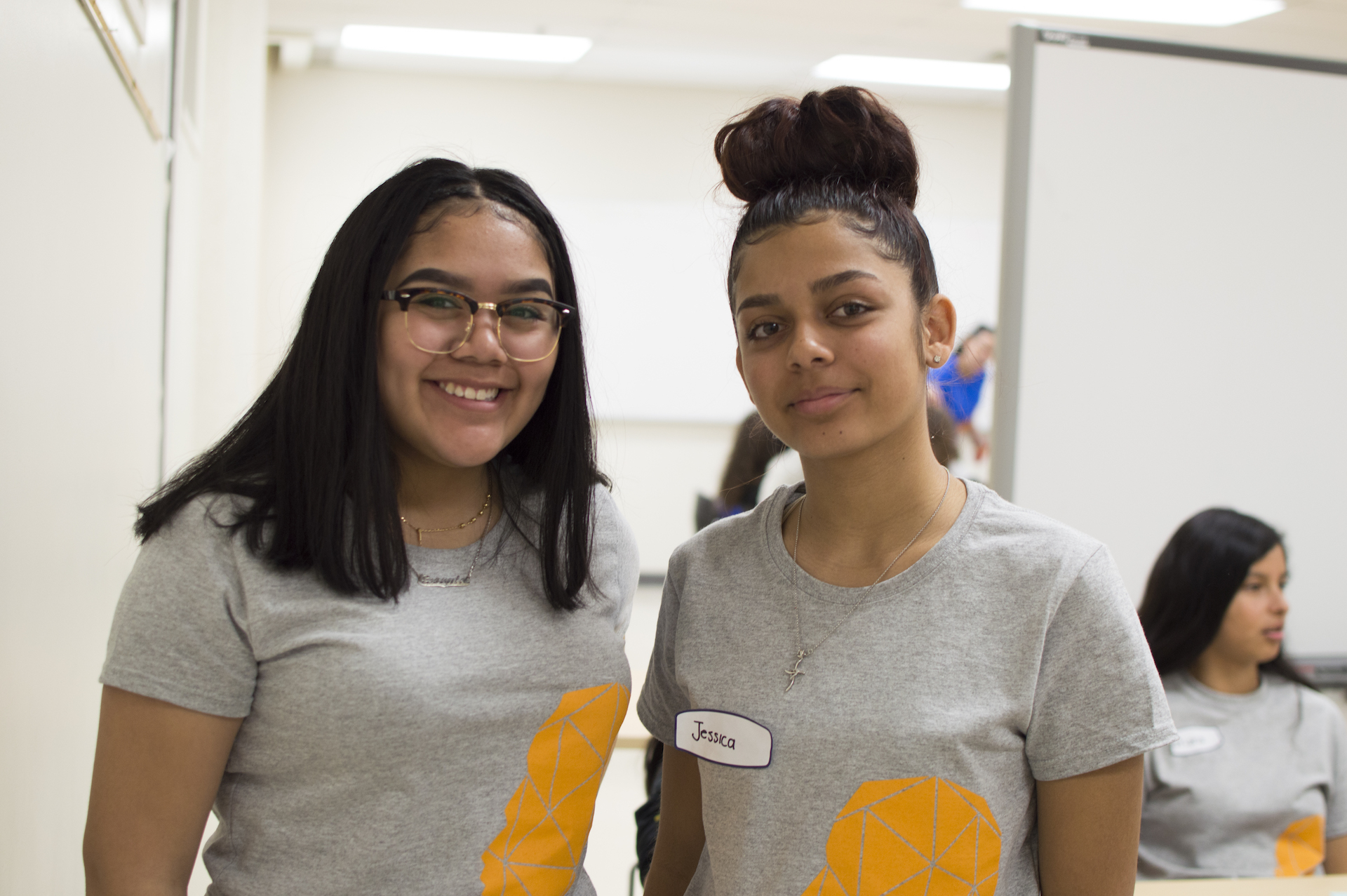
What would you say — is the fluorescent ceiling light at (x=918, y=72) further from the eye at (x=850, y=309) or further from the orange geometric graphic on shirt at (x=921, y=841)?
the orange geometric graphic on shirt at (x=921, y=841)

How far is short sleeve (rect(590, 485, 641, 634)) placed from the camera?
140 centimetres

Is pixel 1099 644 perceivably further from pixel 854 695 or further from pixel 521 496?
pixel 521 496

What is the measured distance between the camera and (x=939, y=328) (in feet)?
4.21

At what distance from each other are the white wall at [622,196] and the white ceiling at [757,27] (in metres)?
0.35

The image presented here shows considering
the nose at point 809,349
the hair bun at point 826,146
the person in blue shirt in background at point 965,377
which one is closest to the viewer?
the nose at point 809,349

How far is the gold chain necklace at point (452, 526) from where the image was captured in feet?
4.22

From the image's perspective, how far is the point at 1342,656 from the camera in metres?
2.54

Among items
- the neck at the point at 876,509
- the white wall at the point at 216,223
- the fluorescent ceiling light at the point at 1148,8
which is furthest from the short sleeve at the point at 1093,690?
the fluorescent ceiling light at the point at 1148,8

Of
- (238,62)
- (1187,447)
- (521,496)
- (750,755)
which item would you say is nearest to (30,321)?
(521,496)

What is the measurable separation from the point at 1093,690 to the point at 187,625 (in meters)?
0.93

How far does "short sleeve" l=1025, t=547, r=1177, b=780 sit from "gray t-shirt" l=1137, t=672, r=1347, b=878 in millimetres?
1439

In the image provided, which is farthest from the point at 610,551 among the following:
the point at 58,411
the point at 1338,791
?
the point at 1338,791

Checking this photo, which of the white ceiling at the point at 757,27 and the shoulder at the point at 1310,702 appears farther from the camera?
the white ceiling at the point at 757,27

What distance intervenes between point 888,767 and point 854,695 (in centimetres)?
8
